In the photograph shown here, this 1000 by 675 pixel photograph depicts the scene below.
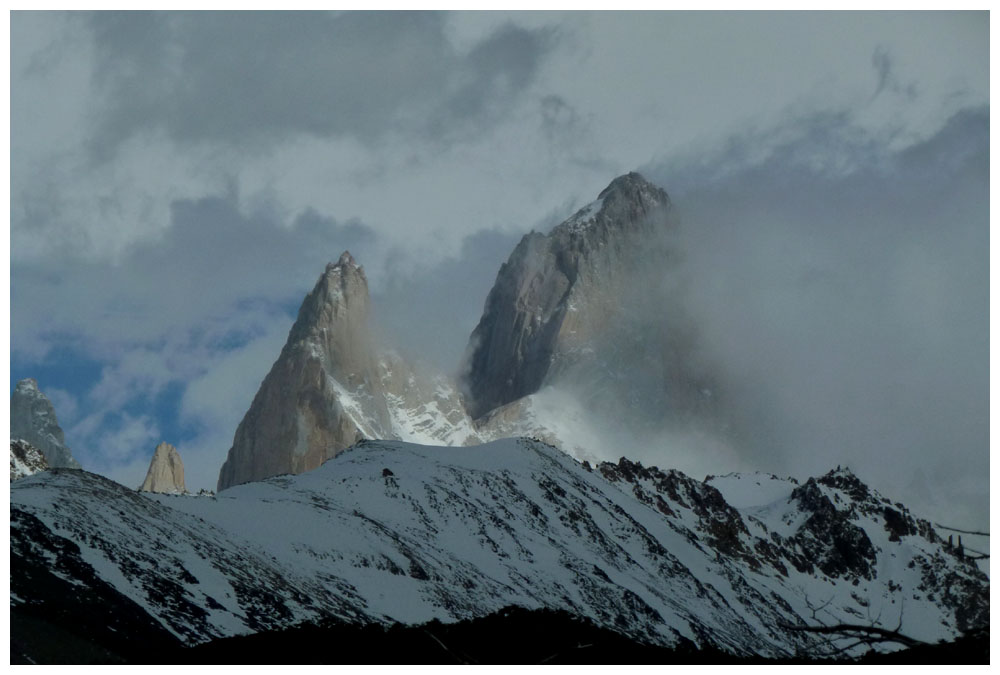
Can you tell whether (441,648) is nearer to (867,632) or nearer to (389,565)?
(867,632)

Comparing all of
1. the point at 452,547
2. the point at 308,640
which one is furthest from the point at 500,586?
the point at 308,640

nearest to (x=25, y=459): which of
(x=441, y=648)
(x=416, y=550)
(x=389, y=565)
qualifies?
(x=416, y=550)

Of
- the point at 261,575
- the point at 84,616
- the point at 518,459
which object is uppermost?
the point at 518,459

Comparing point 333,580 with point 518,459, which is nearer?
point 333,580

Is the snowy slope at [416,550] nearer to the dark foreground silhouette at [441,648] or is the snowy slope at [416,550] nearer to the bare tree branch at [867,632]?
the dark foreground silhouette at [441,648]

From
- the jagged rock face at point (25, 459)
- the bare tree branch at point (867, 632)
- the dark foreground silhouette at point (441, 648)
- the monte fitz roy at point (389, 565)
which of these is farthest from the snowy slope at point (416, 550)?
the jagged rock face at point (25, 459)

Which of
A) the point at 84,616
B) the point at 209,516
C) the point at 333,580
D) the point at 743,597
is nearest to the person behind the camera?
the point at 84,616

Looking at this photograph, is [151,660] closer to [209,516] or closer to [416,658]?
[416,658]
